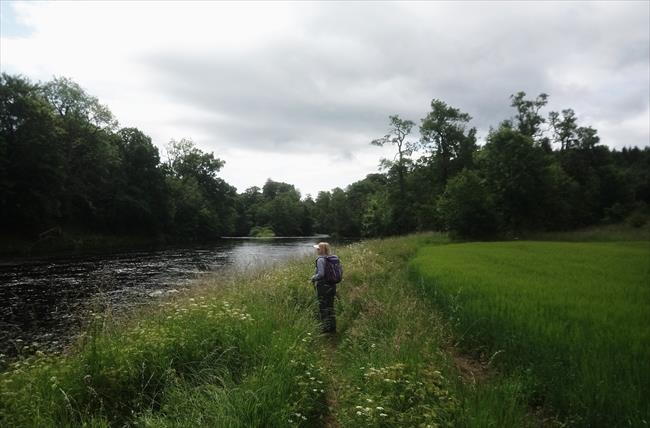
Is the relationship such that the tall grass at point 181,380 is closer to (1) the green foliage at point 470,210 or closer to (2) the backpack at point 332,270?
(2) the backpack at point 332,270

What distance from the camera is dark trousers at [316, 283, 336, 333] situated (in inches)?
340

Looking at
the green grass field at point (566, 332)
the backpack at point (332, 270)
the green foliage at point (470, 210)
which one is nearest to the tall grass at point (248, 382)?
the green grass field at point (566, 332)

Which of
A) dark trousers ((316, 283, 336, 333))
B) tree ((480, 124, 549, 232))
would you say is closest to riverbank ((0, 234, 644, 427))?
dark trousers ((316, 283, 336, 333))

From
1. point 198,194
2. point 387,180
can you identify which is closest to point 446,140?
point 387,180

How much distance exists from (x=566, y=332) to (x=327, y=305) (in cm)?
479

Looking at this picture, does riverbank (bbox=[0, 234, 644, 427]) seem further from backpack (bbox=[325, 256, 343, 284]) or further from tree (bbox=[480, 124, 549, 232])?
tree (bbox=[480, 124, 549, 232])

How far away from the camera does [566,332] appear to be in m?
6.00

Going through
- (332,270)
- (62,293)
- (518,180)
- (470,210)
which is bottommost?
(62,293)

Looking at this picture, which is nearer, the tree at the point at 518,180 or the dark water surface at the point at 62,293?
the dark water surface at the point at 62,293

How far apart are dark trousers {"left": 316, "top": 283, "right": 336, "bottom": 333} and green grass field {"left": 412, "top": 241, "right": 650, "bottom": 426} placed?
8.69ft

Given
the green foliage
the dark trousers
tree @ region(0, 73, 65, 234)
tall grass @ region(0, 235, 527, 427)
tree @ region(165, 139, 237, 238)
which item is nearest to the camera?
tall grass @ region(0, 235, 527, 427)

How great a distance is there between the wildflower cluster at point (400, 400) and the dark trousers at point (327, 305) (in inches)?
137

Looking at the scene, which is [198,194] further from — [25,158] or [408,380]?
[408,380]

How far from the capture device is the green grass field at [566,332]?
4.33 meters
